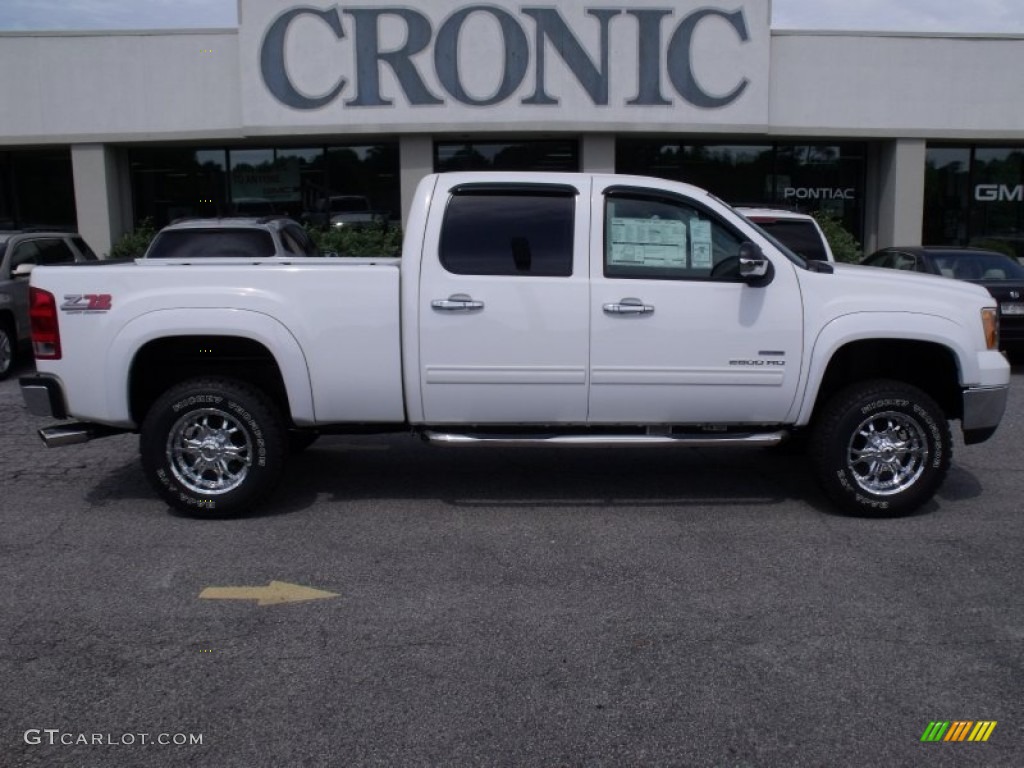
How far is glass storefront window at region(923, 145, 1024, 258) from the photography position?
69.1 ft

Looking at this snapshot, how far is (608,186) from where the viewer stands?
629 cm

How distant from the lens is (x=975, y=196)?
21250 millimetres

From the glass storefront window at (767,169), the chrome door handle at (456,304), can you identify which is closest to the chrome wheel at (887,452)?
the chrome door handle at (456,304)

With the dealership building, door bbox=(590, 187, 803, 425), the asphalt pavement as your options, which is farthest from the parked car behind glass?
door bbox=(590, 187, 803, 425)

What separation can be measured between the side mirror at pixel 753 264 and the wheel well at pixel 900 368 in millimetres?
804

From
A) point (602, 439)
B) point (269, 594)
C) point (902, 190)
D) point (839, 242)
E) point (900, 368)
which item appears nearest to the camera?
point (269, 594)

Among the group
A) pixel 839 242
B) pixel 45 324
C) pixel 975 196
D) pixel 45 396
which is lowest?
pixel 45 396

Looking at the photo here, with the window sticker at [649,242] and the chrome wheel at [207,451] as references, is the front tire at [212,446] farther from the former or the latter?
the window sticker at [649,242]

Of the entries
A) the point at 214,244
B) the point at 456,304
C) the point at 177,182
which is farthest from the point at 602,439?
the point at 177,182

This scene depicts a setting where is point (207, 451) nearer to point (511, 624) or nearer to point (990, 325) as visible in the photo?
point (511, 624)

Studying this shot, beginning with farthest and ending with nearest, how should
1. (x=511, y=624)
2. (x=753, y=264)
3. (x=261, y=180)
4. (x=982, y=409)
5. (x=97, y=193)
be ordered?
(x=261, y=180)
(x=97, y=193)
(x=982, y=409)
(x=753, y=264)
(x=511, y=624)

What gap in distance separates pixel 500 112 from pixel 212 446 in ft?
43.8

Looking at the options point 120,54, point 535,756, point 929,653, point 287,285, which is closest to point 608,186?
point 287,285

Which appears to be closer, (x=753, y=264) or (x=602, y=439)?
(x=753, y=264)
